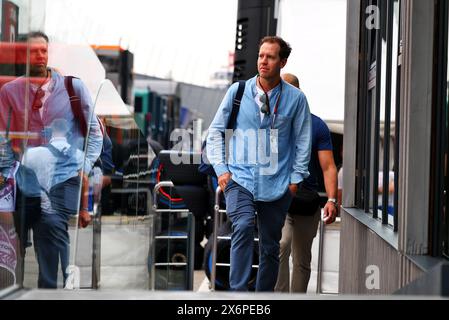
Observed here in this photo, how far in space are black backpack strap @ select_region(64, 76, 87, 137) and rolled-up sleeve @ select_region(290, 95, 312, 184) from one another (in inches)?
54.6

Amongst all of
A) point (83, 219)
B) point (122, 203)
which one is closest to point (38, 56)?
point (83, 219)

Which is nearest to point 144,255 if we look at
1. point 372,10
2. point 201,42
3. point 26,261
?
point 26,261

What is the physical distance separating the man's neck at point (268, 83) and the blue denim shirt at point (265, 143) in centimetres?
3

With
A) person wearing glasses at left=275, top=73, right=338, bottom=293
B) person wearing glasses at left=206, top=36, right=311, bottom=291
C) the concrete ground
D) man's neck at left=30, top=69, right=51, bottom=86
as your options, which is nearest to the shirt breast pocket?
person wearing glasses at left=206, top=36, right=311, bottom=291

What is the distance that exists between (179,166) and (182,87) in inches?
377

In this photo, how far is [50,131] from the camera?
4.38 meters

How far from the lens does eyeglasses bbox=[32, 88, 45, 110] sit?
169 inches

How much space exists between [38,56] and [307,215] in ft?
9.04

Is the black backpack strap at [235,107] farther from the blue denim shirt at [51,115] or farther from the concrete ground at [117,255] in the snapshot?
the blue denim shirt at [51,115]

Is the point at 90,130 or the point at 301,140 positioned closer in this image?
the point at 90,130

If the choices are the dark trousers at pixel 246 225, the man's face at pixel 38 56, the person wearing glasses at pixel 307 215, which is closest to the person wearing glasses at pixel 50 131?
the man's face at pixel 38 56

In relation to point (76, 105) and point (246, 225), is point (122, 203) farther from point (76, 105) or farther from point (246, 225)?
point (246, 225)

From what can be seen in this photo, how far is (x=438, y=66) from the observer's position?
3.94 metres

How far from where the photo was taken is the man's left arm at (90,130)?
4.69m
